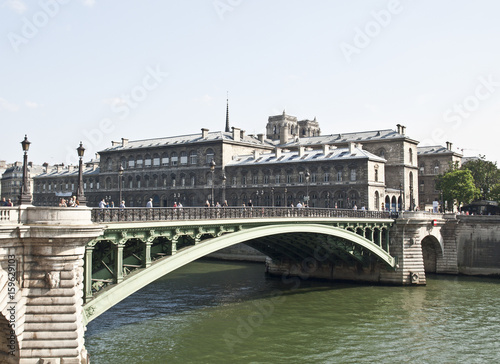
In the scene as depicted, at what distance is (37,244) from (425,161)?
271 feet

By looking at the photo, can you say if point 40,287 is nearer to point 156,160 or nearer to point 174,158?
point 174,158

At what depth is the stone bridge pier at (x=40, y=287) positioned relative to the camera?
1516cm

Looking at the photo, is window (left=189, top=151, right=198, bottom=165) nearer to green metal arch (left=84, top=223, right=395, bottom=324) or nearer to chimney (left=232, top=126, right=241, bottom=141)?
chimney (left=232, top=126, right=241, bottom=141)

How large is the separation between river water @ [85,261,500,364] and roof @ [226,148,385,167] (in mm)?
24423

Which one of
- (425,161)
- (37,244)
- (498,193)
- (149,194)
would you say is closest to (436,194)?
(425,161)

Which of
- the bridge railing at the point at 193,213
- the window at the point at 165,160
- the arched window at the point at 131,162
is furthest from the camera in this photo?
the arched window at the point at 131,162

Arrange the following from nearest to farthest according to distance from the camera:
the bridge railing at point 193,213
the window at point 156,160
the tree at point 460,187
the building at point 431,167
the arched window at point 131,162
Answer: the bridge railing at point 193,213, the tree at point 460,187, the window at point 156,160, the arched window at point 131,162, the building at point 431,167

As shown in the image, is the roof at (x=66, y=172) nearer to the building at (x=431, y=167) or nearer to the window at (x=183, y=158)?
the window at (x=183, y=158)

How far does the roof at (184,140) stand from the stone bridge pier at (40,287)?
5945 centimetres

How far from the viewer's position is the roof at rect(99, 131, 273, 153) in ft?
253

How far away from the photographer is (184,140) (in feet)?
261

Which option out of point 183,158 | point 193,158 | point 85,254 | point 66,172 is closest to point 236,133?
point 193,158

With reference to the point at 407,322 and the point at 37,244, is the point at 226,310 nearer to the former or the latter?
the point at 407,322

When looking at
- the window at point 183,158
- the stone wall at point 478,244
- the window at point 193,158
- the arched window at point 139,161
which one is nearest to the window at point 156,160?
the arched window at point 139,161
